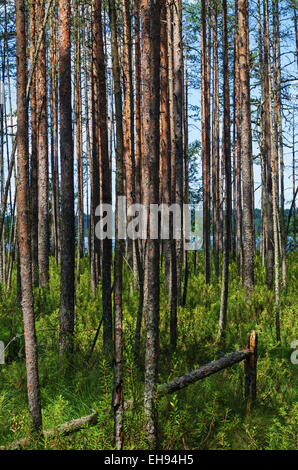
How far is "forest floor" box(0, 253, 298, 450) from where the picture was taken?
3471 millimetres

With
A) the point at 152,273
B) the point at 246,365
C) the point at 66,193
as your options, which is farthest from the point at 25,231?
the point at 66,193

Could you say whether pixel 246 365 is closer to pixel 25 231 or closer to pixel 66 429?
pixel 66 429

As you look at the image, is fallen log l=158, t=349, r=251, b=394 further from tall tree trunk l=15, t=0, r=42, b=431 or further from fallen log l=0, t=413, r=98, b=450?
tall tree trunk l=15, t=0, r=42, b=431

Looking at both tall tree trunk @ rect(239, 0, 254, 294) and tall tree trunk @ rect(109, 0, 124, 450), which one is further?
tall tree trunk @ rect(239, 0, 254, 294)

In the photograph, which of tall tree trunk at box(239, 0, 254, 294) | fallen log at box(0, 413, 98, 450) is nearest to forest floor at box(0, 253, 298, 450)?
fallen log at box(0, 413, 98, 450)

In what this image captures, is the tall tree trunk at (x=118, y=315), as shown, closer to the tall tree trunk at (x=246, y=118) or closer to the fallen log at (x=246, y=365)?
the fallen log at (x=246, y=365)

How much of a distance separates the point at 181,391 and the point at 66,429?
126 cm

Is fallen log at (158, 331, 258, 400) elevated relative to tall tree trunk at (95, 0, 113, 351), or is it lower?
lower

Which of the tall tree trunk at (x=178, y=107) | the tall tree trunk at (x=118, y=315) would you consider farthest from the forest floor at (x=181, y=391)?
the tall tree trunk at (x=178, y=107)

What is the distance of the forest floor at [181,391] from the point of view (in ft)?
11.4

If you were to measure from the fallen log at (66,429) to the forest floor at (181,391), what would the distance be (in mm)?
56

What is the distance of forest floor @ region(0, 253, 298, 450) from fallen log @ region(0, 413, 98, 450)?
0.18ft

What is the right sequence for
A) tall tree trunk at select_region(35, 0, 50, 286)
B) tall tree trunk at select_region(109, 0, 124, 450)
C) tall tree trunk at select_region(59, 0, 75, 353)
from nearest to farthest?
tall tree trunk at select_region(109, 0, 124, 450) → tall tree trunk at select_region(59, 0, 75, 353) → tall tree trunk at select_region(35, 0, 50, 286)
